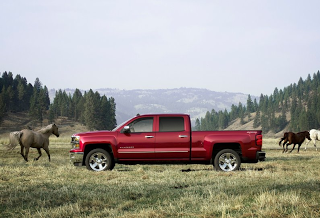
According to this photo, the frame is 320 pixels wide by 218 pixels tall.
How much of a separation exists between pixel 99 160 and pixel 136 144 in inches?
61.4

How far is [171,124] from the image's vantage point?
1638 centimetres

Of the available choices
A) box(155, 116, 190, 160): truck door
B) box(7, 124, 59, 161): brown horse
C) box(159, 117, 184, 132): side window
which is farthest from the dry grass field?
box(7, 124, 59, 161): brown horse

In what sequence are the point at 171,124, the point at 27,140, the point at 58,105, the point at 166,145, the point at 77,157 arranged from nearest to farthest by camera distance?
1. the point at 166,145
2. the point at 171,124
3. the point at 77,157
4. the point at 27,140
5. the point at 58,105

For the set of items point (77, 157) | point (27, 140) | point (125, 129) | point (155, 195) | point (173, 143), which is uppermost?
point (125, 129)

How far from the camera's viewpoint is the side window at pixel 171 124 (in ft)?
53.5

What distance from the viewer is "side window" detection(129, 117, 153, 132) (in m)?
16.5

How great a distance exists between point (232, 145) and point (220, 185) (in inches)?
193

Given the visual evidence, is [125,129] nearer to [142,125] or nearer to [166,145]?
[142,125]

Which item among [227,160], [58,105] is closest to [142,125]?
[227,160]

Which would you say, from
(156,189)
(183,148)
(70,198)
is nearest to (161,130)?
(183,148)

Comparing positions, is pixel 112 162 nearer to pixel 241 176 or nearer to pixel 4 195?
pixel 241 176

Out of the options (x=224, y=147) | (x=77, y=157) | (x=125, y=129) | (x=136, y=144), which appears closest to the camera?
(x=125, y=129)

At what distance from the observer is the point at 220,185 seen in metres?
11.9

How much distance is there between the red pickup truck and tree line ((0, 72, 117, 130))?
405 feet
